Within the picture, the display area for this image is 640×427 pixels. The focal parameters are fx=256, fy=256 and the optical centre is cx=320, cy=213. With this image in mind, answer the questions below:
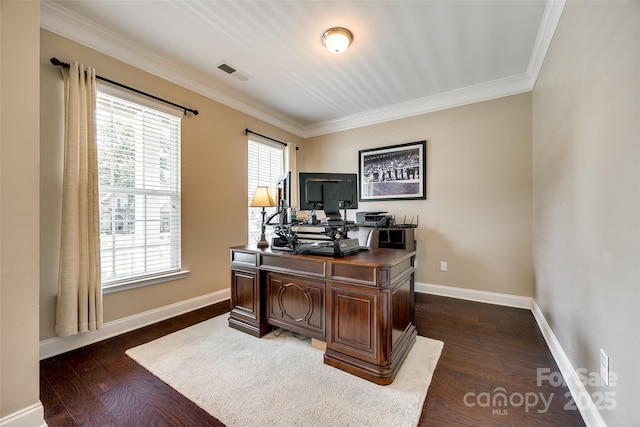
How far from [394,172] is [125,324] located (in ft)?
12.5

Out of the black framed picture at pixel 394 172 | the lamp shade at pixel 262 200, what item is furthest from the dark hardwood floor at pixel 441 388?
the black framed picture at pixel 394 172

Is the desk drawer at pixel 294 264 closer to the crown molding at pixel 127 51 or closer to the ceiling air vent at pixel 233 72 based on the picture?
the ceiling air vent at pixel 233 72

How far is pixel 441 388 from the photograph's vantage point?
1692 mm

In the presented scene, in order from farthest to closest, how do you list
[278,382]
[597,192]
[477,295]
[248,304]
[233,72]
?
[477,295] → [233,72] → [248,304] → [278,382] → [597,192]

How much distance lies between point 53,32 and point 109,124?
2.43 ft

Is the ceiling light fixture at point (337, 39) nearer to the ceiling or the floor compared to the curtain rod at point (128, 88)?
nearer to the ceiling

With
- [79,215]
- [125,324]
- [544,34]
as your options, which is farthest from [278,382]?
[544,34]

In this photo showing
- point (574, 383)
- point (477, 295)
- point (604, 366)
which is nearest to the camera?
point (604, 366)

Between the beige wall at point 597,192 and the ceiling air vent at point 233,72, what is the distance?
2953 mm

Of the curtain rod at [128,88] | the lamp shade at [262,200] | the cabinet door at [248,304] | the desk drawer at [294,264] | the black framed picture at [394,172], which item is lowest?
the cabinet door at [248,304]

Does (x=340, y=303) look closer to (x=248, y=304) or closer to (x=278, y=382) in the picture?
(x=278, y=382)

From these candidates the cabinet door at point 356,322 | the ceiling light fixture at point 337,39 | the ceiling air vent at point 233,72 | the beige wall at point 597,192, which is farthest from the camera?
the ceiling air vent at point 233,72
